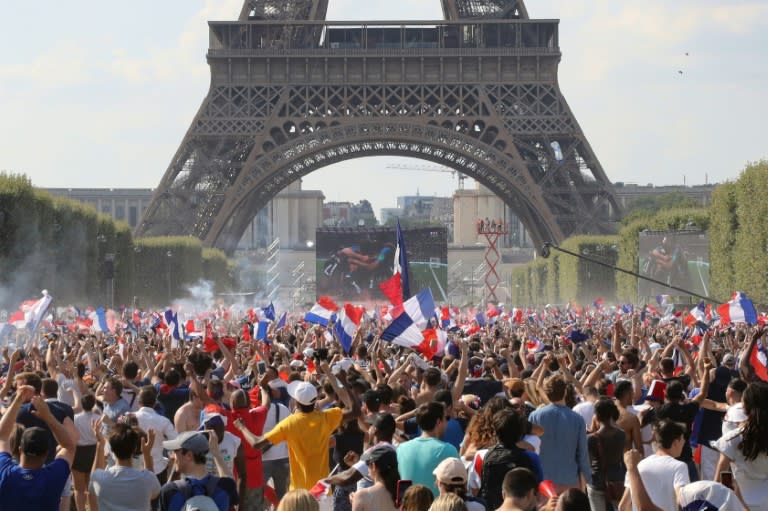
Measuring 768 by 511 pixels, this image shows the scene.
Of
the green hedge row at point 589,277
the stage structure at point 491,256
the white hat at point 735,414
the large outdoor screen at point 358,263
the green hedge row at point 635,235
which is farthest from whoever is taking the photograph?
the stage structure at point 491,256

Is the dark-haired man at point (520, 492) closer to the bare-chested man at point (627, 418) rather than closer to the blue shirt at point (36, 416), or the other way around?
the bare-chested man at point (627, 418)

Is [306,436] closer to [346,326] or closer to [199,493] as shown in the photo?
[199,493]

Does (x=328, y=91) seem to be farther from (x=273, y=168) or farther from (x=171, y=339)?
(x=171, y=339)

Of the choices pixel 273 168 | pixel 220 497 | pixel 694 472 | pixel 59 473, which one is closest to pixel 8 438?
pixel 59 473

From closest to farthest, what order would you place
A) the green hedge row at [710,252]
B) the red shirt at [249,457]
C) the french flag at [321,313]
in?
the red shirt at [249,457] < the french flag at [321,313] < the green hedge row at [710,252]

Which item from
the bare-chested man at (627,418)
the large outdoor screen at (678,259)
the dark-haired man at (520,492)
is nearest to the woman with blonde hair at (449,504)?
the dark-haired man at (520,492)

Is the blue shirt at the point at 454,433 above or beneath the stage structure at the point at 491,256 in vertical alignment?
above
